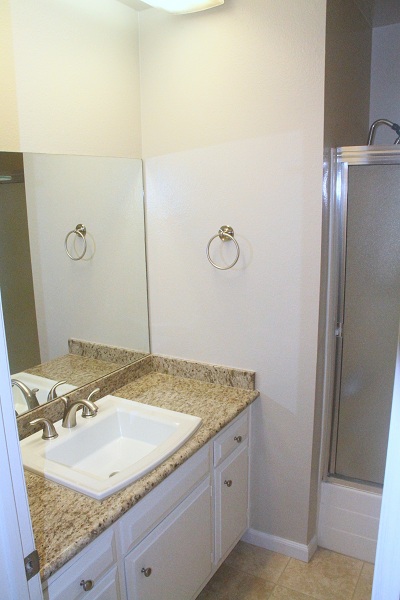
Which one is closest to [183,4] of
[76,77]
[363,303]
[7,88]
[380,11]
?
[76,77]

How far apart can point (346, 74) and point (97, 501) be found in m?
1.98

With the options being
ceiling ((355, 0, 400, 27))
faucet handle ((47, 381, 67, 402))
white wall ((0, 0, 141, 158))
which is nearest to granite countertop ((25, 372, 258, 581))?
faucet handle ((47, 381, 67, 402))

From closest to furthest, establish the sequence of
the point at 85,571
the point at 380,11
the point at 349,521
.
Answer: the point at 85,571 → the point at 349,521 → the point at 380,11

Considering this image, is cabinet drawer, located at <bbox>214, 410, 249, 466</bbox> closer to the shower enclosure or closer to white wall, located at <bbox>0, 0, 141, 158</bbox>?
the shower enclosure

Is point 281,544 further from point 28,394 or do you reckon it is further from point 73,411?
point 28,394

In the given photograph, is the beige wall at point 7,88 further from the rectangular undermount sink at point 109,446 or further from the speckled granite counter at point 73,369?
the rectangular undermount sink at point 109,446

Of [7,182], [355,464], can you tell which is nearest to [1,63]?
[7,182]

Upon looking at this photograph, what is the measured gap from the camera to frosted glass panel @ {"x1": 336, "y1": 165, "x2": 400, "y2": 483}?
1973 mm

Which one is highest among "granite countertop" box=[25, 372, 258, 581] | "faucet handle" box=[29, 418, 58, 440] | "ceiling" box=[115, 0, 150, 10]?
"ceiling" box=[115, 0, 150, 10]

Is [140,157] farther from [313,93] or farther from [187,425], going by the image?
[187,425]

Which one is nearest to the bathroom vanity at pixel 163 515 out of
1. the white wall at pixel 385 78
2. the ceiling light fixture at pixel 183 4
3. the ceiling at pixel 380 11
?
the ceiling light fixture at pixel 183 4

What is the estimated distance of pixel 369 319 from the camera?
206 centimetres

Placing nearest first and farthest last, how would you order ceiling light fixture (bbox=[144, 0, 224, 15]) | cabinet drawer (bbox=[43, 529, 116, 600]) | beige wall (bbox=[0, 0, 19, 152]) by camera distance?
cabinet drawer (bbox=[43, 529, 116, 600]) < beige wall (bbox=[0, 0, 19, 152]) < ceiling light fixture (bbox=[144, 0, 224, 15])

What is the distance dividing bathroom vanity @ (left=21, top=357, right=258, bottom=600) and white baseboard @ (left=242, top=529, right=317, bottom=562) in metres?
0.13
